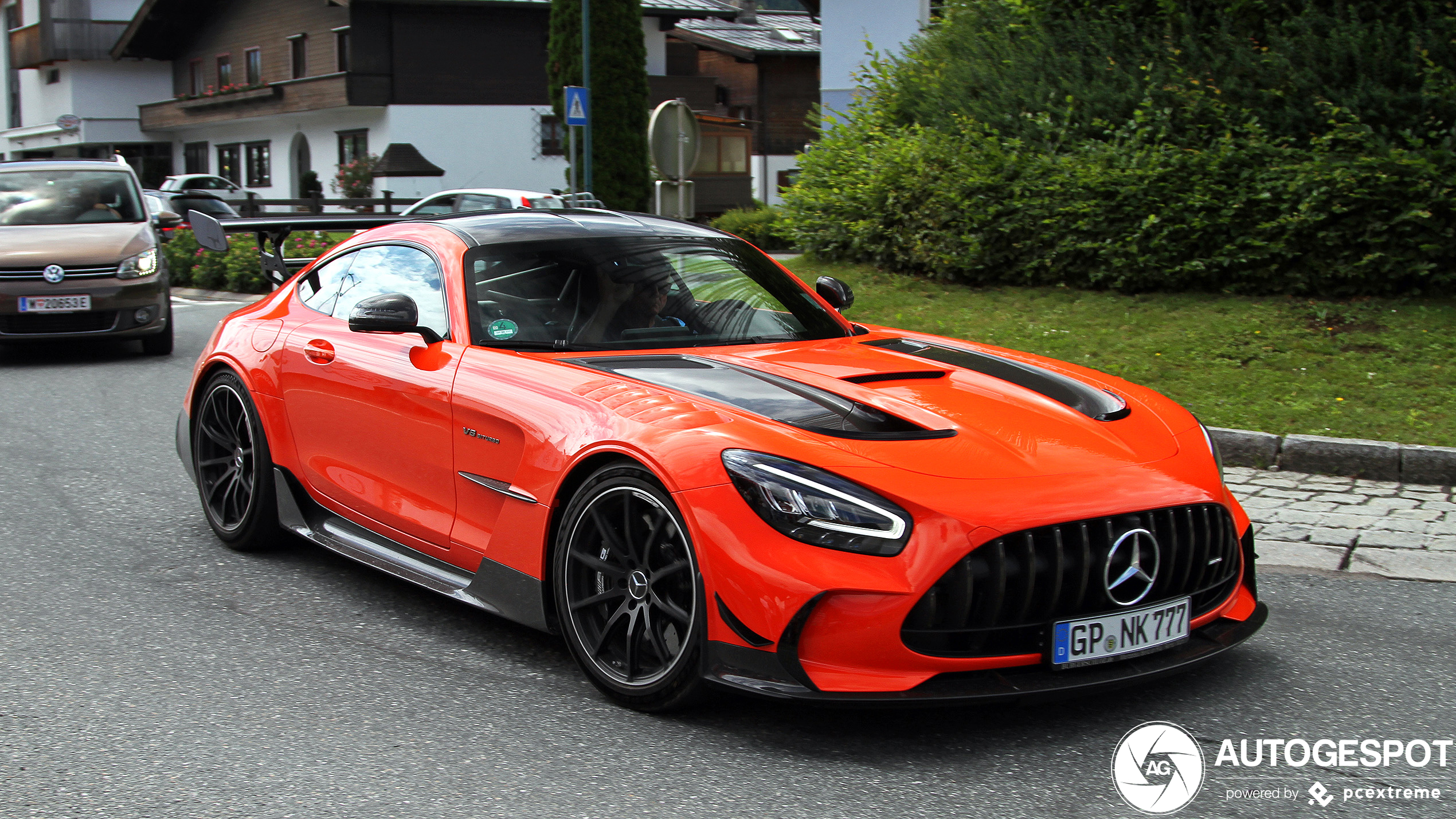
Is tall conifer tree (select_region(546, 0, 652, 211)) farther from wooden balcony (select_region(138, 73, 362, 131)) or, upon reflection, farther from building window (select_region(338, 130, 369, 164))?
building window (select_region(338, 130, 369, 164))

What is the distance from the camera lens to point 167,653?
4.15m

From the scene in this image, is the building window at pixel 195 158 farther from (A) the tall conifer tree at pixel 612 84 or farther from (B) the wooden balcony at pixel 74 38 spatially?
(A) the tall conifer tree at pixel 612 84

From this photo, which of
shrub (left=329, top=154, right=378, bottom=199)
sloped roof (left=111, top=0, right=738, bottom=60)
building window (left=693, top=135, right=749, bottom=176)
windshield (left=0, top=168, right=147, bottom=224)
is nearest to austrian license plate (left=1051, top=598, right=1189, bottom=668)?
windshield (left=0, top=168, right=147, bottom=224)

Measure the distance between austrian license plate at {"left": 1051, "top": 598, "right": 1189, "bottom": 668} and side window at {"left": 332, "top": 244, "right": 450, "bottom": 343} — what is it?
2.26 meters

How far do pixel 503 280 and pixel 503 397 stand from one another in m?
0.64

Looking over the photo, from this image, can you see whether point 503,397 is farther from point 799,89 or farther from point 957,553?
point 799,89

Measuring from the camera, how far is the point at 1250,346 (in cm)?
927

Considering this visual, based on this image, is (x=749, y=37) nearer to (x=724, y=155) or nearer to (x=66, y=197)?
(x=724, y=155)

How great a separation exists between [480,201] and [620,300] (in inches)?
724

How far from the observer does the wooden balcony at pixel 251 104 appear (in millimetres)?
38062

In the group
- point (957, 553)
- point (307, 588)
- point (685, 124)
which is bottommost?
point (307, 588)

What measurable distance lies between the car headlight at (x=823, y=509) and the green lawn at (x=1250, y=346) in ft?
16.3

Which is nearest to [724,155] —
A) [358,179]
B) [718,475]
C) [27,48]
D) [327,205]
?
[358,179]

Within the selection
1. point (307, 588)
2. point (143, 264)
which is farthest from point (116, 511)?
point (143, 264)
